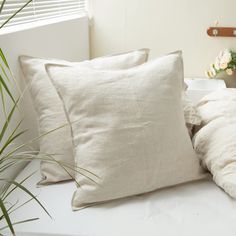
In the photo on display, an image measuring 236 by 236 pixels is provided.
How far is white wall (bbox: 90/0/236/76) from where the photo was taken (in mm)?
2148

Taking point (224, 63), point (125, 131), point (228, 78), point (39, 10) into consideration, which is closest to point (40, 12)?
point (39, 10)

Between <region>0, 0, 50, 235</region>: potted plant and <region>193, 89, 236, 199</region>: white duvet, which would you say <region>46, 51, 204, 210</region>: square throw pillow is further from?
<region>0, 0, 50, 235</region>: potted plant

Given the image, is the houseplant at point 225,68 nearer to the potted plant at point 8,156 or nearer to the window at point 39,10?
the window at point 39,10

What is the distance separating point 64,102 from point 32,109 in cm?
30

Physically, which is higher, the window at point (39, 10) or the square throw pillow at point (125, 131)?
the window at point (39, 10)

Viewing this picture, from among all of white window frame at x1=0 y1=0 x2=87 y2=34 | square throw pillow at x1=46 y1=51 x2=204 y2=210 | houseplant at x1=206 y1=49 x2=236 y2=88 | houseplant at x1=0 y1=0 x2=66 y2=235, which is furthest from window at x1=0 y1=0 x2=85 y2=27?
houseplant at x1=206 y1=49 x2=236 y2=88

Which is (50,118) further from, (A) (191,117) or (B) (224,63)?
(B) (224,63)

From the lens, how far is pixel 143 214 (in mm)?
1006

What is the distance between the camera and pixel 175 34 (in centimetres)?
222

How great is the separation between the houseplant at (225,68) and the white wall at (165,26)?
8 cm

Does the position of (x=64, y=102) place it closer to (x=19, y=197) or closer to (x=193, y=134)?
(x=19, y=197)

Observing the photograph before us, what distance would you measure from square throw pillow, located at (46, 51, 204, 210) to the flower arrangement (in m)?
1.02

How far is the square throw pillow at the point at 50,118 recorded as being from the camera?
3.81 feet

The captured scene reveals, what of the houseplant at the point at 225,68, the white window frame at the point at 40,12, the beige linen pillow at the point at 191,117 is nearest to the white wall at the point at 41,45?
the white window frame at the point at 40,12
